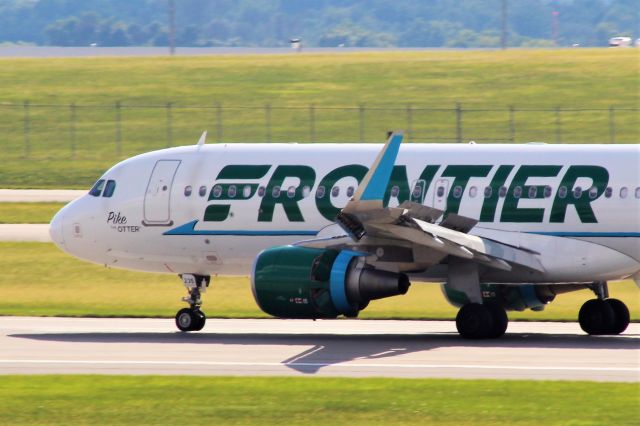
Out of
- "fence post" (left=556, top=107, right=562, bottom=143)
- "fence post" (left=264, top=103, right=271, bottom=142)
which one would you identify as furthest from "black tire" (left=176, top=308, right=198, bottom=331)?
"fence post" (left=556, top=107, right=562, bottom=143)

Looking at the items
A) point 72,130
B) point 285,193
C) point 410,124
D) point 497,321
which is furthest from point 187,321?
point 72,130

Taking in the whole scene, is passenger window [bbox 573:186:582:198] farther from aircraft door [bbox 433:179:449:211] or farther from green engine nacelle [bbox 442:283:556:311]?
aircraft door [bbox 433:179:449:211]

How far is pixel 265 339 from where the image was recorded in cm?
2794

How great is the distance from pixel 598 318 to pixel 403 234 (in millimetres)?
6047

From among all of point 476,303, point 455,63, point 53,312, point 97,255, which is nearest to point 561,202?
point 476,303

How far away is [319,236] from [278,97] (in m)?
53.0

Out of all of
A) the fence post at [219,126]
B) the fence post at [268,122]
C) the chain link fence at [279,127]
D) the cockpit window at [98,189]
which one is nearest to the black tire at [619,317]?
the cockpit window at [98,189]

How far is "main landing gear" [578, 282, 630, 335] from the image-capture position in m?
28.6

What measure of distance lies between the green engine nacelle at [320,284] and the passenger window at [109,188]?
579cm

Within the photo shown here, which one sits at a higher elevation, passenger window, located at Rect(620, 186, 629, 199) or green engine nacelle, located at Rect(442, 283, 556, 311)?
passenger window, located at Rect(620, 186, 629, 199)

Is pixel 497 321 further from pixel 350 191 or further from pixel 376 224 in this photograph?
pixel 350 191

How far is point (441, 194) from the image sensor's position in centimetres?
2784

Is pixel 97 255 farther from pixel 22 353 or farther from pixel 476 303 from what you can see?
pixel 476 303

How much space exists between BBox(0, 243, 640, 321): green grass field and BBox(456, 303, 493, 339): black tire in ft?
18.4
